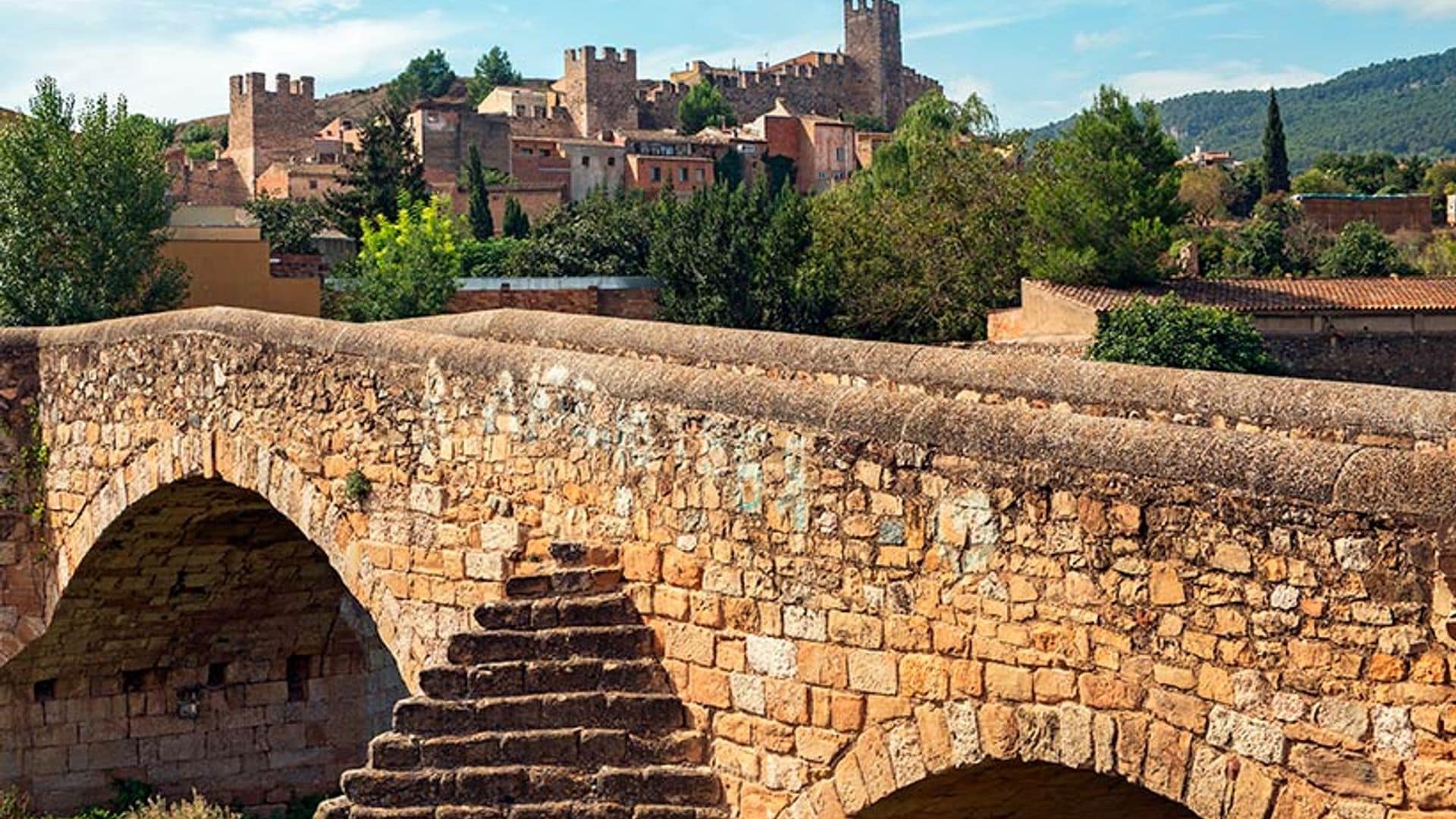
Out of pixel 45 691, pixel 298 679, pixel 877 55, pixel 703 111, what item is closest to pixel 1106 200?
pixel 298 679

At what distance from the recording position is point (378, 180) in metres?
56.7

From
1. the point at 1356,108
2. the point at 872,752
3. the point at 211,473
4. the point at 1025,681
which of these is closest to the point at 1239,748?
the point at 1025,681

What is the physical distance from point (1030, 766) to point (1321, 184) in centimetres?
7407

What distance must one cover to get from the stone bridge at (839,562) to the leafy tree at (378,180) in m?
41.0

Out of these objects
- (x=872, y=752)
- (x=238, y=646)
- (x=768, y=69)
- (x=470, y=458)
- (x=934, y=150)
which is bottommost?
(x=238, y=646)

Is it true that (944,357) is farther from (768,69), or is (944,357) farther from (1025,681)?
(768,69)

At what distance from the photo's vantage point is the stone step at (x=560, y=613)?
9367 mm

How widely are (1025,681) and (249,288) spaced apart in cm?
2210

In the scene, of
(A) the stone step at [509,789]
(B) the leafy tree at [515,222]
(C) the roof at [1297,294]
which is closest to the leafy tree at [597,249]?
(B) the leafy tree at [515,222]

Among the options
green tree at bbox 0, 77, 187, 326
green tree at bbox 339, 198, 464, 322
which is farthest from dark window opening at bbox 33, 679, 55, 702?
green tree at bbox 339, 198, 464, 322

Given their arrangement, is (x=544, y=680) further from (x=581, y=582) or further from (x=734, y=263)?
(x=734, y=263)

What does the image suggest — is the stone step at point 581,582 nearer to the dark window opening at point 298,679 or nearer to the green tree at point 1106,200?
the dark window opening at point 298,679

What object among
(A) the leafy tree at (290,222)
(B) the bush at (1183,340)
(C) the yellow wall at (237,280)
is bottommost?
(B) the bush at (1183,340)

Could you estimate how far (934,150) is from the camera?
44562mm
